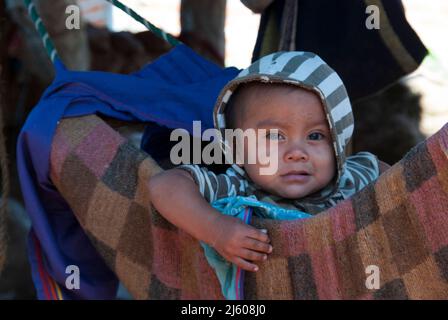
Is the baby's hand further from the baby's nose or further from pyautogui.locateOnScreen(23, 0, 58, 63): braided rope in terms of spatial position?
pyautogui.locateOnScreen(23, 0, 58, 63): braided rope

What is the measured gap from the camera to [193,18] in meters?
4.06

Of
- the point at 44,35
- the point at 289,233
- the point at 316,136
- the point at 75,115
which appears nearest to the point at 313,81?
the point at 316,136

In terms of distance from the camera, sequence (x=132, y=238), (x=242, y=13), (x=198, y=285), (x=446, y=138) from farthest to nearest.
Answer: (x=242, y=13) → (x=132, y=238) → (x=198, y=285) → (x=446, y=138)

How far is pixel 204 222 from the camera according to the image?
1391 millimetres

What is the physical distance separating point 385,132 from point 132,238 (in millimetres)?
2697

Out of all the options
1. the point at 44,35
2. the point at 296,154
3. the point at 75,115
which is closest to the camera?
the point at 296,154

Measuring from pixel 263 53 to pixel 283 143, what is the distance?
77 cm

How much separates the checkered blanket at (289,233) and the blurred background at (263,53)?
230 mm

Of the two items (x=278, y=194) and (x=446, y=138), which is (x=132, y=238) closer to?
(x=278, y=194)

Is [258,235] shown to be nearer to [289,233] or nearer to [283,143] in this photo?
[289,233]

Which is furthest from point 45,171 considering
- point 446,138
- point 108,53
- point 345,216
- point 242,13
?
point 242,13

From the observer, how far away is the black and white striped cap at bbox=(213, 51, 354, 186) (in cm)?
155

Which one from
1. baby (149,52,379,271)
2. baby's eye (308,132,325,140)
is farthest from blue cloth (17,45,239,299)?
baby's eye (308,132,325,140)

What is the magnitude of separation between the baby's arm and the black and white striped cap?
0.24 meters
